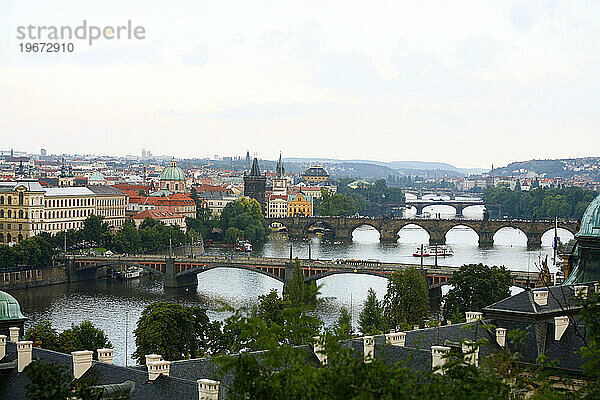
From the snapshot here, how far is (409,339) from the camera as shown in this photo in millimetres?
22984

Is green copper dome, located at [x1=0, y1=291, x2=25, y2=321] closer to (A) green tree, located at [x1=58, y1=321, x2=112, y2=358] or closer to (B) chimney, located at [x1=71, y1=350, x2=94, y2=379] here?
(B) chimney, located at [x1=71, y1=350, x2=94, y2=379]

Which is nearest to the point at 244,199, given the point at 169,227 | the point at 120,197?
the point at 120,197

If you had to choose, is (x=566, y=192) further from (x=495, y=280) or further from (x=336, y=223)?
(x=495, y=280)

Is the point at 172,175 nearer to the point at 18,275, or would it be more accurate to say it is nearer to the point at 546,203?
the point at 546,203

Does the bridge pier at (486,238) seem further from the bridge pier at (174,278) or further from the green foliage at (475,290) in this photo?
the green foliage at (475,290)

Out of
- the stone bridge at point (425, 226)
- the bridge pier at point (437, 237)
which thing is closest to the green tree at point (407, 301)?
the stone bridge at point (425, 226)

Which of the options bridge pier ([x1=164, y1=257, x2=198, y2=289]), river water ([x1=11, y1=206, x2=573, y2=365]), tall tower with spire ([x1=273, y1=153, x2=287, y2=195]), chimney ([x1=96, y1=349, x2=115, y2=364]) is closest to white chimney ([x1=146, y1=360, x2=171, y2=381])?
chimney ([x1=96, y1=349, x2=115, y2=364])

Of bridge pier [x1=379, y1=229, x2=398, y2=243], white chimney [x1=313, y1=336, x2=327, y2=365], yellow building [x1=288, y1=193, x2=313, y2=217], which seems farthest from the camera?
yellow building [x1=288, y1=193, x2=313, y2=217]

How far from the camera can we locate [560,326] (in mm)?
20578

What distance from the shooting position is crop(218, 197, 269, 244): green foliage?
103 m

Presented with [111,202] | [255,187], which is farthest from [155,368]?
[255,187]

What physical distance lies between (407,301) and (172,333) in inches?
408

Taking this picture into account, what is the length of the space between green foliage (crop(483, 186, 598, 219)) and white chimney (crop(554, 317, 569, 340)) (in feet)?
347

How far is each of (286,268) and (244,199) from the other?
5509cm
